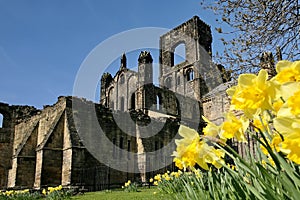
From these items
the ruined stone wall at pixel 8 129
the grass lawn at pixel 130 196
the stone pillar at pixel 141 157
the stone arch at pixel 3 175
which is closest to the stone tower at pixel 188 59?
the stone pillar at pixel 141 157

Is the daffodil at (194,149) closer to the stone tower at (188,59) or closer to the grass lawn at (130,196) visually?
the grass lawn at (130,196)

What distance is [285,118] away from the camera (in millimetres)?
801

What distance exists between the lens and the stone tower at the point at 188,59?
123 ft

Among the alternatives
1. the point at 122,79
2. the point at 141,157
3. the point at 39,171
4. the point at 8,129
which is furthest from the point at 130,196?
the point at 122,79

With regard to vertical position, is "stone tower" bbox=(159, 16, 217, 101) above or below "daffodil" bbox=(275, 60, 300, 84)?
above

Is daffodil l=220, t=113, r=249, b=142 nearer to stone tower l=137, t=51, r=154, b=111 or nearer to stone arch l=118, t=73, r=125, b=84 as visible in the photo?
stone tower l=137, t=51, r=154, b=111

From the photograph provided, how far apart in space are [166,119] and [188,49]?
20569 millimetres

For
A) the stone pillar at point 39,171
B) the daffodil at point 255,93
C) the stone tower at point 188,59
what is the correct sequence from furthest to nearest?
1. the stone tower at point 188,59
2. the stone pillar at point 39,171
3. the daffodil at point 255,93

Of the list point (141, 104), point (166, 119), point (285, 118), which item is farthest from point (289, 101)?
point (141, 104)

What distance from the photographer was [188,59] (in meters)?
39.5

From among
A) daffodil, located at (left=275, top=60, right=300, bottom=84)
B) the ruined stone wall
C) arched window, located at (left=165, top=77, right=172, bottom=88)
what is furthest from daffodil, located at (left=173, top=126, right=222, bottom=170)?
arched window, located at (left=165, top=77, right=172, bottom=88)

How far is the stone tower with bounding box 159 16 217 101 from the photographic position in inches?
1481

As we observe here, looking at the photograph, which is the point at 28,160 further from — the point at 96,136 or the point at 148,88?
the point at 148,88

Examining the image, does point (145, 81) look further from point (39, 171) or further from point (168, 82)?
point (39, 171)
